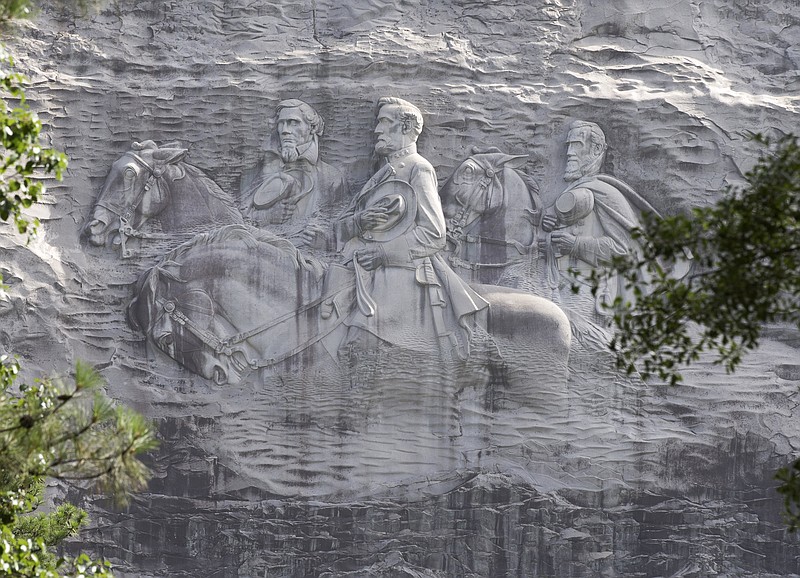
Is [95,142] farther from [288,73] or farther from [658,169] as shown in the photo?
[658,169]

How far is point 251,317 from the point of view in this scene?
41.7ft

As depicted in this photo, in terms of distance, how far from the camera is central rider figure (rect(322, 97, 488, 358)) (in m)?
12.6

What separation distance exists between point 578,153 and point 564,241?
2.40 ft

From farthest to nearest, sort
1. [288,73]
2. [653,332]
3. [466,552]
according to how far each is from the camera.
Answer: [288,73], [466,552], [653,332]

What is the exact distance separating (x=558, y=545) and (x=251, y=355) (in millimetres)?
2730

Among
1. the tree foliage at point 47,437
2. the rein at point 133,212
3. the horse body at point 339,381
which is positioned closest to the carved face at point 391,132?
the horse body at point 339,381

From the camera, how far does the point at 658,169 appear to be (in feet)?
43.6

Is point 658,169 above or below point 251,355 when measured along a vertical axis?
above

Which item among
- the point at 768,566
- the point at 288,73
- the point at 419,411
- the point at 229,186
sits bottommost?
the point at 768,566

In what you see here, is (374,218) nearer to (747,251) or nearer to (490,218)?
(490,218)

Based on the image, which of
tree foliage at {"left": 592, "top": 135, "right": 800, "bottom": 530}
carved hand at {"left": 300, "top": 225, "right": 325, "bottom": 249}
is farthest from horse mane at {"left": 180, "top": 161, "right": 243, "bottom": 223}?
tree foliage at {"left": 592, "top": 135, "right": 800, "bottom": 530}

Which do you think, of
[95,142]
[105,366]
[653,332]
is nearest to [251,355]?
[105,366]

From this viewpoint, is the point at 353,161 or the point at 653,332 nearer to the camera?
the point at 653,332

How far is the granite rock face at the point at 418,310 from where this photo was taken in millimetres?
12477
